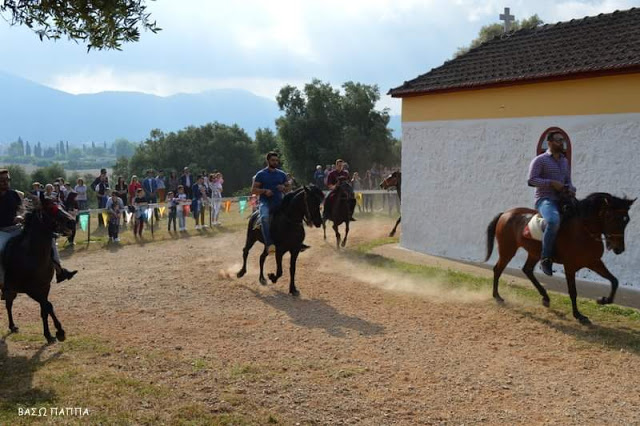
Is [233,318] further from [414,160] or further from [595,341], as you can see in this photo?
[414,160]

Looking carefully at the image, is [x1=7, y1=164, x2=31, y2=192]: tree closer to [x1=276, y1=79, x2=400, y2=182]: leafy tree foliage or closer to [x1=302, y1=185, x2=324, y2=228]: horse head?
[x1=276, y1=79, x2=400, y2=182]: leafy tree foliage

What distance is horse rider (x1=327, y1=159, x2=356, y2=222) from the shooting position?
17141 mm

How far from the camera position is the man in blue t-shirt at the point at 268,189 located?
12250 millimetres

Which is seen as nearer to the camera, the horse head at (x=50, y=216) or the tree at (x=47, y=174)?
the horse head at (x=50, y=216)

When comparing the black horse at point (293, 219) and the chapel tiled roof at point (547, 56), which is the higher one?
the chapel tiled roof at point (547, 56)

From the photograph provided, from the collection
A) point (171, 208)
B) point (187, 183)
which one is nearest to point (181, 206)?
point (171, 208)

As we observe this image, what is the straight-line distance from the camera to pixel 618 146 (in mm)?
12086

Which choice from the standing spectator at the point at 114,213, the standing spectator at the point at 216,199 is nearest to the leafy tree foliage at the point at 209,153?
the standing spectator at the point at 216,199

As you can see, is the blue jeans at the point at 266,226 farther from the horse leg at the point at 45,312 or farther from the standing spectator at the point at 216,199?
the standing spectator at the point at 216,199

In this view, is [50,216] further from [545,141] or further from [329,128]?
[329,128]

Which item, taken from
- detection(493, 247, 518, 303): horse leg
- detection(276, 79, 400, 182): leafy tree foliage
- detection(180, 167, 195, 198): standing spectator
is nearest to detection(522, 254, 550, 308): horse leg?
detection(493, 247, 518, 303): horse leg

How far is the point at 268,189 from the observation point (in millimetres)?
12469

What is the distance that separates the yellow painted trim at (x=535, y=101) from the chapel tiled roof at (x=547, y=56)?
26cm

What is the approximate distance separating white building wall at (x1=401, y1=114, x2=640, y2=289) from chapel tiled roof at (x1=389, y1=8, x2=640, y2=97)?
3.11 ft
